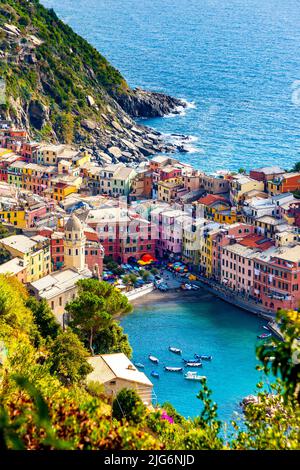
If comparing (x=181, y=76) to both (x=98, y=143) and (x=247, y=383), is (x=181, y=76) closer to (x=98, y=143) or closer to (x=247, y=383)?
(x=98, y=143)

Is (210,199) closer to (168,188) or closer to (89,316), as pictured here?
(168,188)

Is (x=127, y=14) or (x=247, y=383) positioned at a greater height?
(x=127, y=14)

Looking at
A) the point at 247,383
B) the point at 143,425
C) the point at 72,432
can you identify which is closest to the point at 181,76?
the point at 247,383

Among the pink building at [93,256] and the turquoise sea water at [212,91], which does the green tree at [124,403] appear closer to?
the turquoise sea water at [212,91]

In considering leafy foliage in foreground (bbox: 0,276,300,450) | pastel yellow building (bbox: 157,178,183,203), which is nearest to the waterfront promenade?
pastel yellow building (bbox: 157,178,183,203)

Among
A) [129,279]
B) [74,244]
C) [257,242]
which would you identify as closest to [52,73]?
[129,279]

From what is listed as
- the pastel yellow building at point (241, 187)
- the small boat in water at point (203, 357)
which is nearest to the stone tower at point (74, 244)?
the small boat in water at point (203, 357)
